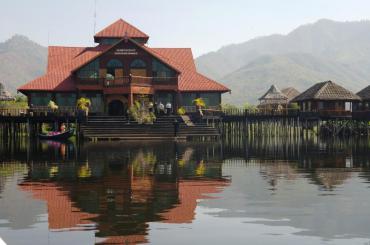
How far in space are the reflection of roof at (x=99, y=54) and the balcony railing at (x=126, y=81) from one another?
59.7 inches

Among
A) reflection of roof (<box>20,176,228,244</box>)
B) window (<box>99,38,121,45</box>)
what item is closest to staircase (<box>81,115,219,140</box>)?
window (<box>99,38,121,45</box>)

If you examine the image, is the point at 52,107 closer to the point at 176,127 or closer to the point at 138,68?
the point at 138,68

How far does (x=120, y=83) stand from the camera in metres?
61.8

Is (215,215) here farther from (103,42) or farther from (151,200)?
(103,42)

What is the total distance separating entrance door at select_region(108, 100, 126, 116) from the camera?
65062 mm

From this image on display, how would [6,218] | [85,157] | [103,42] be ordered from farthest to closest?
1. [103,42]
2. [85,157]
3. [6,218]

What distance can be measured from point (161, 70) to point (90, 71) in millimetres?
7503


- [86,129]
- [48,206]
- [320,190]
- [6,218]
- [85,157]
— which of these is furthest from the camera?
[86,129]

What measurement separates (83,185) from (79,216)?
616 cm

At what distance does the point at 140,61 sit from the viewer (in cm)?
6462

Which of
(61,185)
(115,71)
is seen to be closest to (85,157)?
(61,185)

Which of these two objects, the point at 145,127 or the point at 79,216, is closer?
the point at 79,216

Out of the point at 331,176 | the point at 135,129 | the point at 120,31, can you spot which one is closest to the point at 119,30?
the point at 120,31

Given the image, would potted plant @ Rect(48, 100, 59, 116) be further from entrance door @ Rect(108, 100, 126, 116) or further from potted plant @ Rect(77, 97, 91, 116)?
entrance door @ Rect(108, 100, 126, 116)
